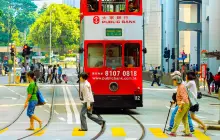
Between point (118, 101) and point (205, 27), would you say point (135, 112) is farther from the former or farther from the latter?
point (205, 27)

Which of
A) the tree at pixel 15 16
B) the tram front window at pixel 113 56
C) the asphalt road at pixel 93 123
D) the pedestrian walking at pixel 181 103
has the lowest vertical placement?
the asphalt road at pixel 93 123

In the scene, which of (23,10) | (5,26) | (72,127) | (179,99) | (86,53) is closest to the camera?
(179,99)

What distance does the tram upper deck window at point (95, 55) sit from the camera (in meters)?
24.4

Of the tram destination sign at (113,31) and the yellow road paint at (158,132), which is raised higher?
the tram destination sign at (113,31)

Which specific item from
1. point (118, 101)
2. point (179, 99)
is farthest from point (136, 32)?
point (179, 99)

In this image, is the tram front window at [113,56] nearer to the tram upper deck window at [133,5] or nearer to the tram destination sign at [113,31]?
the tram destination sign at [113,31]

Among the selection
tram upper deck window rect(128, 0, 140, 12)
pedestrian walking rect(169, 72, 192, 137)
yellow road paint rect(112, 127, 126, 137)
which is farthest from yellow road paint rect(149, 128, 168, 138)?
tram upper deck window rect(128, 0, 140, 12)

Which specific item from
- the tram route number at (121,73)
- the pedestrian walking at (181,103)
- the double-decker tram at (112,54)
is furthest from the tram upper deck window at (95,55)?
the pedestrian walking at (181,103)

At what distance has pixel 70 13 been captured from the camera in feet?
457

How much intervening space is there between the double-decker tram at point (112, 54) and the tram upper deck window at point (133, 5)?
0.05m

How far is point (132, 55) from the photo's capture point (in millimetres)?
24500

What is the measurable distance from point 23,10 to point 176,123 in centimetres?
14051

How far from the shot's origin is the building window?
2445cm

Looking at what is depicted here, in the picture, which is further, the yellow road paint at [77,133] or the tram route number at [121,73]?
the tram route number at [121,73]
